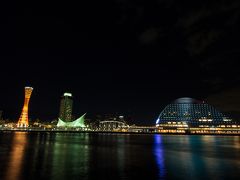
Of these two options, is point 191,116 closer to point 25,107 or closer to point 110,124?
point 110,124

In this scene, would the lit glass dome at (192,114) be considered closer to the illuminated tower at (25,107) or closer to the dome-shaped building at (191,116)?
the dome-shaped building at (191,116)

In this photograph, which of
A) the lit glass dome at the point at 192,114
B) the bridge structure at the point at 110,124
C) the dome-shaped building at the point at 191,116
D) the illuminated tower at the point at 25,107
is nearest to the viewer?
the illuminated tower at the point at 25,107

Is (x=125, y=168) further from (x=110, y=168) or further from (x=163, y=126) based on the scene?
(x=163, y=126)

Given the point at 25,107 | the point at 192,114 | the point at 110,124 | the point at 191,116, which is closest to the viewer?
the point at 25,107

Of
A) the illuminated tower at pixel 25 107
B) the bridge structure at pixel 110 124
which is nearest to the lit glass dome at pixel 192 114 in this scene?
the bridge structure at pixel 110 124

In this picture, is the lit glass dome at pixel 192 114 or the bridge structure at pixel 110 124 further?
the bridge structure at pixel 110 124

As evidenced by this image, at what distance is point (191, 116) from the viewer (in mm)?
127812

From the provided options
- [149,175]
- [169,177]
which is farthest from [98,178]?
[169,177]

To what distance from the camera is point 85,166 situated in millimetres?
17516

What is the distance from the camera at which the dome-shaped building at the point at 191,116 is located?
124688 millimetres

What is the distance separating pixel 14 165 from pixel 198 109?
124 meters

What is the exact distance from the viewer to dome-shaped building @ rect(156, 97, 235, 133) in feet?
409

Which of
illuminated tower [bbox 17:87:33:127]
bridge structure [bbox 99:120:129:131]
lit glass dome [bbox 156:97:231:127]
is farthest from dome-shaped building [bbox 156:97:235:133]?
illuminated tower [bbox 17:87:33:127]

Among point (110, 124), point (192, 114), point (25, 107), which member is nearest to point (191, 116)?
point (192, 114)
